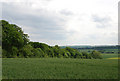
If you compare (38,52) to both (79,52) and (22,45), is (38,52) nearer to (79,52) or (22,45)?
(22,45)

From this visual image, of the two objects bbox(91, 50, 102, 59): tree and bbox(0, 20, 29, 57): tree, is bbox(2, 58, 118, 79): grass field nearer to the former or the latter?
bbox(0, 20, 29, 57): tree

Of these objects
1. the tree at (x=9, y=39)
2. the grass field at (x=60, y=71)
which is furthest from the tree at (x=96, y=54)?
the grass field at (x=60, y=71)

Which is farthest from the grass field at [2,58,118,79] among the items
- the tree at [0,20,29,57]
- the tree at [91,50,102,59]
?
the tree at [91,50,102,59]

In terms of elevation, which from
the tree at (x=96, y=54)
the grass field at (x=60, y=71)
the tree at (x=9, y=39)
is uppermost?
the tree at (x=9, y=39)

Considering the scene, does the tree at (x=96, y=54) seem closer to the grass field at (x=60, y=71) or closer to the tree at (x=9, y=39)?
the tree at (x=9, y=39)

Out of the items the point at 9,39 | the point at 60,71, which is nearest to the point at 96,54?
the point at 9,39

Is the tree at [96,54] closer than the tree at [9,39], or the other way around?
the tree at [9,39]

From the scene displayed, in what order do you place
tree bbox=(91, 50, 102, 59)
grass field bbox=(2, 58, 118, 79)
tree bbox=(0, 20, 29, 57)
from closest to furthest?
grass field bbox=(2, 58, 118, 79) → tree bbox=(0, 20, 29, 57) → tree bbox=(91, 50, 102, 59)

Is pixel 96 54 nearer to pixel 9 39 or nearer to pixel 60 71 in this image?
pixel 9 39

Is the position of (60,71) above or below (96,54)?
above

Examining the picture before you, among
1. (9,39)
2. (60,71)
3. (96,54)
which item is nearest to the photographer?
(60,71)

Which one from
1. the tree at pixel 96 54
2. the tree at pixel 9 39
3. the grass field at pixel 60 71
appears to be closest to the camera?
the grass field at pixel 60 71

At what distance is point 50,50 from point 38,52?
8.19 meters

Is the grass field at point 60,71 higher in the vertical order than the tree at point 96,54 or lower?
higher
